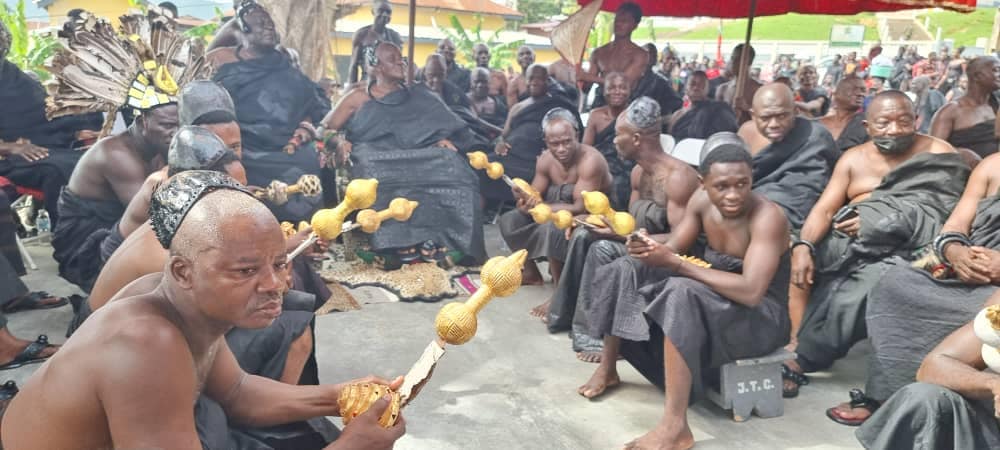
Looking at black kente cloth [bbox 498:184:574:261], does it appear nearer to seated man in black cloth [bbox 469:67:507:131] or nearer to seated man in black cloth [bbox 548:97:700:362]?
seated man in black cloth [bbox 548:97:700:362]

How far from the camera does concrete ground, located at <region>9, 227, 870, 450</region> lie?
3.21 metres

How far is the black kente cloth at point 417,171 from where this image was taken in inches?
228

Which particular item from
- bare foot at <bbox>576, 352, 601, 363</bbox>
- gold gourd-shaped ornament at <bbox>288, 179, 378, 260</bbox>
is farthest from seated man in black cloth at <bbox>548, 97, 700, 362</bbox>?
gold gourd-shaped ornament at <bbox>288, 179, 378, 260</bbox>

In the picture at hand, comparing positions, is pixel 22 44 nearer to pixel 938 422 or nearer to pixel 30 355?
pixel 30 355

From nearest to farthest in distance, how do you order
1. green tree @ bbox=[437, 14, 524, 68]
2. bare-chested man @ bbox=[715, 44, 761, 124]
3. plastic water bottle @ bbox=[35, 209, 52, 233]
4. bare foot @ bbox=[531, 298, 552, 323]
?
bare foot @ bbox=[531, 298, 552, 323], plastic water bottle @ bbox=[35, 209, 52, 233], bare-chested man @ bbox=[715, 44, 761, 124], green tree @ bbox=[437, 14, 524, 68]

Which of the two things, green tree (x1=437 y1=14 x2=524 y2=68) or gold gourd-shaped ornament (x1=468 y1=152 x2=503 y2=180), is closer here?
gold gourd-shaped ornament (x1=468 y1=152 x2=503 y2=180)

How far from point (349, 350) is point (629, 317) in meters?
1.67

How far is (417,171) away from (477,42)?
1418 cm

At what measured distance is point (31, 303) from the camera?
4.68 meters

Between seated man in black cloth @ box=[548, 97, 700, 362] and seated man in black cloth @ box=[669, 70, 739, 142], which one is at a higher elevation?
seated man in black cloth @ box=[669, 70, 739, 142]

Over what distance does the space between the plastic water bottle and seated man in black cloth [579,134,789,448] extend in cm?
534

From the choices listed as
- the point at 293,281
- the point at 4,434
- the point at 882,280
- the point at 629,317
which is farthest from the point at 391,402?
the point at 882,280

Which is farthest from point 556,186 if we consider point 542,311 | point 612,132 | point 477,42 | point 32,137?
point 477,42

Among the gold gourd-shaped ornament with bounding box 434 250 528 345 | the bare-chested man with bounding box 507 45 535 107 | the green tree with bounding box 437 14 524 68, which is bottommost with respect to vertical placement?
the gold gourd-shaped ornament with bounding box 434 250 528 345
